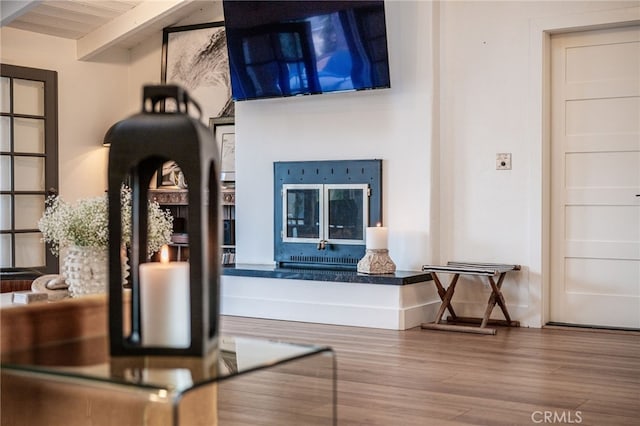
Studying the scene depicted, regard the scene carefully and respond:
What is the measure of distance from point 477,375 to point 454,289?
1551 mm

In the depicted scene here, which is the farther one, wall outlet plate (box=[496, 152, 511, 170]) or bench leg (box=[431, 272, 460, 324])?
wall outlet plate (box=[496, 152, 511, 170])

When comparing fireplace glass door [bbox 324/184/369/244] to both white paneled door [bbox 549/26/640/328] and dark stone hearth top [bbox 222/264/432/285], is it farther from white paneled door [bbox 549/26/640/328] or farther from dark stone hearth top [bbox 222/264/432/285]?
white paneled door [bbox 549/26/640/328]

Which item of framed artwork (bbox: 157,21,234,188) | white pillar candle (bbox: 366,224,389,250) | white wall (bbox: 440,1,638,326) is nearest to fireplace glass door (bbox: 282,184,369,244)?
white pillar candle (bbox: 366,224,389,250)

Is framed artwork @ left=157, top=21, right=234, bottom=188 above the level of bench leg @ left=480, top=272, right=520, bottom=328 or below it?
above

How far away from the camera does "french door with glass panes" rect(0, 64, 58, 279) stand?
21.9 feet

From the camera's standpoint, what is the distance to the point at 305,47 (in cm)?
561

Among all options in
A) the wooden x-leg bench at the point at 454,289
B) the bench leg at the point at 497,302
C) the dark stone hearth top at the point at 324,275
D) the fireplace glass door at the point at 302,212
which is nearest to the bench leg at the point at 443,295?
the wooden x-leg bench at the point at 454,289

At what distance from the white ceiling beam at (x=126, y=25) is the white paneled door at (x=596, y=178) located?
3.27 metres

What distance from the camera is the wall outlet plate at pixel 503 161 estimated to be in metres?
5.21

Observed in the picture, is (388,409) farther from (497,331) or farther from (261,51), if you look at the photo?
(261,51)

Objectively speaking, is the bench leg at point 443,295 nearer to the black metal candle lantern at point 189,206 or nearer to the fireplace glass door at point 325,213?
the fireplace glass door at point 325,213

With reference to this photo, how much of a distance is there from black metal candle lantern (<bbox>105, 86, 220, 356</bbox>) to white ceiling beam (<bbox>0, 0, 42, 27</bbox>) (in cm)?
517

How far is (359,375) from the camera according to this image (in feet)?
12.0

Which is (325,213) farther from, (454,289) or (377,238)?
(454,289)
